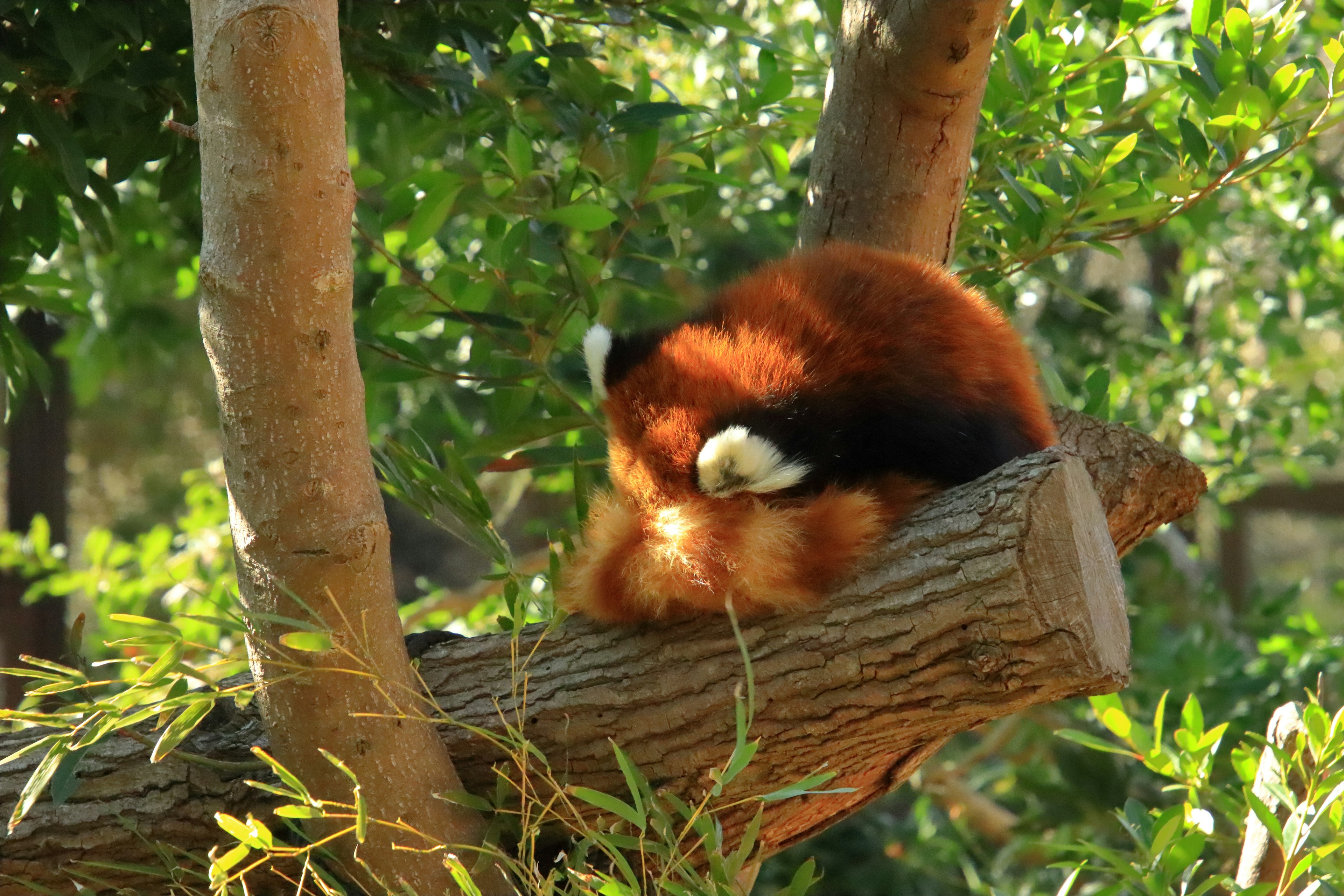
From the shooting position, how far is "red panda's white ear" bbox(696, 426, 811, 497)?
1.15 meters

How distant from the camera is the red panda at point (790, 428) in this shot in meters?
1.16

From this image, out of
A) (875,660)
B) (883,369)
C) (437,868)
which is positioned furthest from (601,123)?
(437,868)

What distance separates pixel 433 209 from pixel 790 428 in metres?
0.63

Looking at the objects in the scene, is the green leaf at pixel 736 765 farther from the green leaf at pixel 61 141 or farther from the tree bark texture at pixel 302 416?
the green leaf at pixel 61 141

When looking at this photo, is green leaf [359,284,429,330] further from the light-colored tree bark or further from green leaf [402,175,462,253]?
the light-colored tree bark

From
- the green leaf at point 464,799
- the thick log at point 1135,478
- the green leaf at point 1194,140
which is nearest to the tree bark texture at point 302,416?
the green leaf at point 464,799

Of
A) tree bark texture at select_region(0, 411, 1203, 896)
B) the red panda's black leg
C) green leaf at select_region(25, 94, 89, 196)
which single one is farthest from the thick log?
green leaf at select_region(25, 94, 89, 196)

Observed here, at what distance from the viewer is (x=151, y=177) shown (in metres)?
2.16

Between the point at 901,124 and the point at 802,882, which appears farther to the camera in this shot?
the point at 901,124

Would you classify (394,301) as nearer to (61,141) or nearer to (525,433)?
(525,433)

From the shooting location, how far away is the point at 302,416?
1119mm

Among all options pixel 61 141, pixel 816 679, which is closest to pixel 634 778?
pixel 816 679

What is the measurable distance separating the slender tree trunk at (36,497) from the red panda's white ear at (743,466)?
3038mm

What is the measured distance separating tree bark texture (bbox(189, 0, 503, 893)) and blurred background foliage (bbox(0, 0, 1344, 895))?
98 mm
